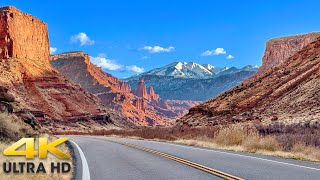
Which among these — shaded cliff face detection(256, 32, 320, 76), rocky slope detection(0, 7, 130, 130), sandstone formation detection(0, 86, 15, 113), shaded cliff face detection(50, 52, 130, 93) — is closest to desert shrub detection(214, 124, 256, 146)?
sandstone formation detection(0, 86, 15, 113)

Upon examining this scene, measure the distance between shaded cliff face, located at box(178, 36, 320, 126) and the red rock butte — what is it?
171 ft

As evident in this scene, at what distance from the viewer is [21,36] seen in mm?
111250

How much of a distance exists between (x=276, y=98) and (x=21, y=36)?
7661 centimetres

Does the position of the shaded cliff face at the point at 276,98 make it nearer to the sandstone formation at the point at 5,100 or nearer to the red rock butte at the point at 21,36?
the sandstone formation at the point at 5,100

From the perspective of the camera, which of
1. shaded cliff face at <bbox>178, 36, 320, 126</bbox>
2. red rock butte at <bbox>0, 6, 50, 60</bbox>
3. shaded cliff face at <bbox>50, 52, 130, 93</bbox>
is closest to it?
shaded cliff face at <bbox>178, 36, 320, 126</bbox>

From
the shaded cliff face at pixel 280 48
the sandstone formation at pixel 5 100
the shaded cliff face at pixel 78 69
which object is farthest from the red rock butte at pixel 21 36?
the sandstone formation at pixel 5 100

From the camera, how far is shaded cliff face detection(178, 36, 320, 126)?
5078 cm

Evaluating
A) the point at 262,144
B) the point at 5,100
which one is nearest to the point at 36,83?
the point at 5,100

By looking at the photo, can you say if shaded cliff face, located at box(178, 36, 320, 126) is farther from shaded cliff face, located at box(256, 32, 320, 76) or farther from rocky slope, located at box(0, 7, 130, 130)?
shaded cliff face, located at box(256, 32, 320, 76)

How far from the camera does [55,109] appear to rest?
97.7 meters

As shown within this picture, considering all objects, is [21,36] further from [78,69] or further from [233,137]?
[233,137]

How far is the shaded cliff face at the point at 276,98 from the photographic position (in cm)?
5078

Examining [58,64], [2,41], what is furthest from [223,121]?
[58,64]

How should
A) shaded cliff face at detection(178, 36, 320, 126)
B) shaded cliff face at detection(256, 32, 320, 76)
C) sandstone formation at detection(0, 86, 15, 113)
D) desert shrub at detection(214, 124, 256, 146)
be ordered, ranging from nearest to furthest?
desert shrub at detection(214, 124, 256, 146) → sandstone formation at detection(0, 86, 15, 113) → shaded cliff face at detection(178, 36, 320, 126) → shaded cliff face at detection(256, 32, 320, 76)
